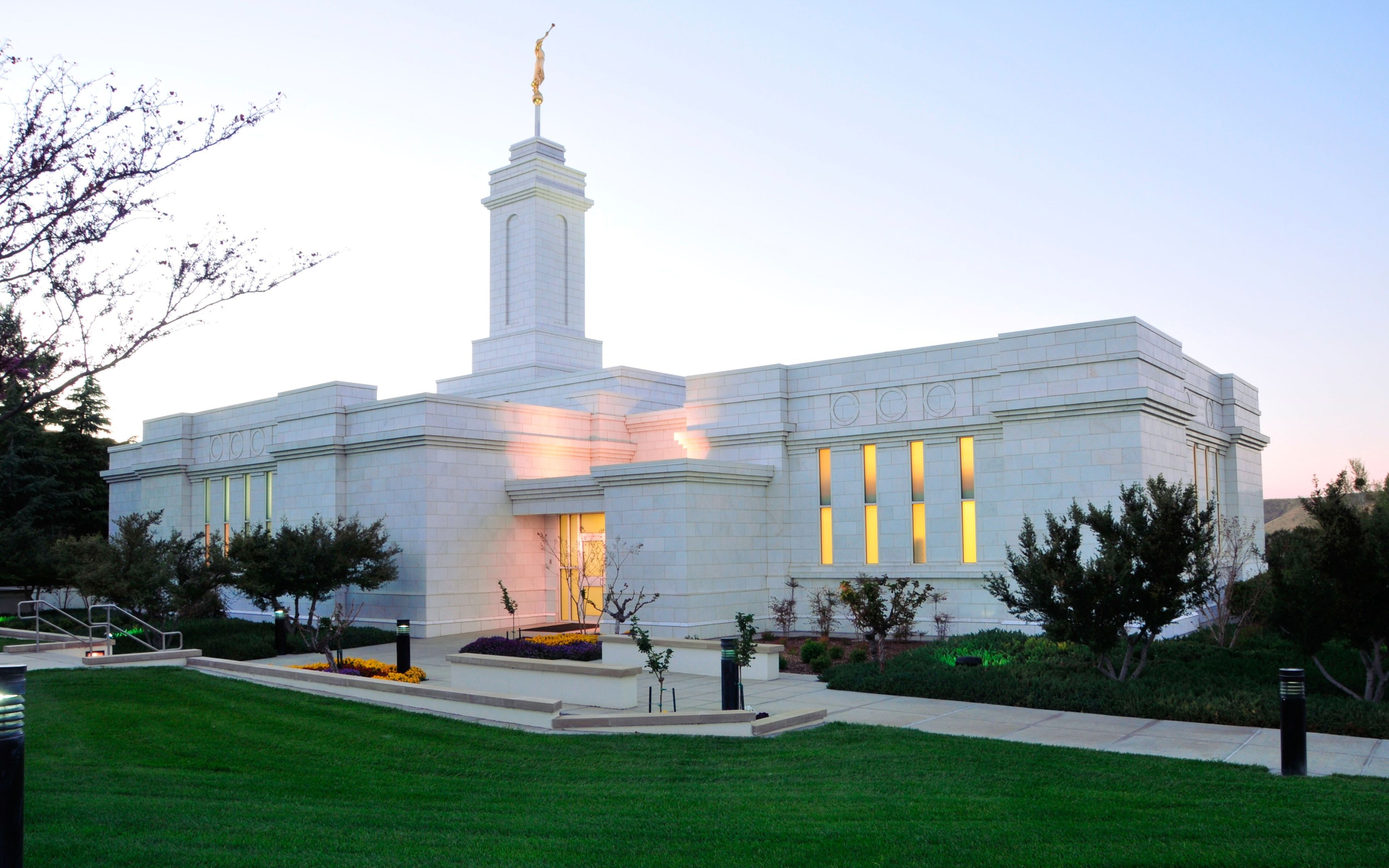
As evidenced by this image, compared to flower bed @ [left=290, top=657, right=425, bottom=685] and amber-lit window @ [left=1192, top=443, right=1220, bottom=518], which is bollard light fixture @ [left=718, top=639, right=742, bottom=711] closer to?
flower bed @ [left=290, top=657, right=425, bottom=685]

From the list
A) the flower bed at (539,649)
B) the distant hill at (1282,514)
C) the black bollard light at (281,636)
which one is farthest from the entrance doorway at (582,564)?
the distant hill at (1282,514)

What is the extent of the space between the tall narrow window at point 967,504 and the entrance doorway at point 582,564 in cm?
815

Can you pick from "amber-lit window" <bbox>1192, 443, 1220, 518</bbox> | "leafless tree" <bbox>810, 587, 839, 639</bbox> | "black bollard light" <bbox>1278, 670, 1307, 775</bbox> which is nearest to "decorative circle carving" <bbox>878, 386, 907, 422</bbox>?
"leafless tree" <bbox>810, 587, 839, 639</bbox>

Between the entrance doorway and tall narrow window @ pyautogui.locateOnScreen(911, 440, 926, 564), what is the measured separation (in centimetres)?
712

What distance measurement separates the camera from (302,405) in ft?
90.0

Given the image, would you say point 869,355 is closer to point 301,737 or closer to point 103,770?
point 301,737

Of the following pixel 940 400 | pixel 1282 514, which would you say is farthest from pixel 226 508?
pixel 1282 514

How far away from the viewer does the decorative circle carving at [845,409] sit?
76.3ft

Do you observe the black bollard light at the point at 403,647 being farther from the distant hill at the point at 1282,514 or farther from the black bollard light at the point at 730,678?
the distant hill at the point at 1282,514

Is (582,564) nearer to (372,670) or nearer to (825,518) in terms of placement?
(825,518)

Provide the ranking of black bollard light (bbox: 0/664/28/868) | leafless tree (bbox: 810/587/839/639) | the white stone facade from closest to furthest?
1. black bollard light (bbox: 0/664/28/868)
2. the white stone facade
3. leafless tree (bbox: 810/587/839/639)

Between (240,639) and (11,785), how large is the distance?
17.4 m

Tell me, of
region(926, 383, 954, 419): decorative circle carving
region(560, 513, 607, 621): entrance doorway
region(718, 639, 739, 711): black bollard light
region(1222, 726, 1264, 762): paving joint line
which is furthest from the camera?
region(560, 513, 607, 621): entrance doorway

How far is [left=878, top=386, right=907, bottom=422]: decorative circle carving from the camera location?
22.5m
